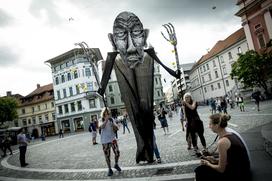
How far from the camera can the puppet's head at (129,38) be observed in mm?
7547

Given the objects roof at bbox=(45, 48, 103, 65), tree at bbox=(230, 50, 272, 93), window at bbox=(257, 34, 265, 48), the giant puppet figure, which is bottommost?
the giant puppet figure

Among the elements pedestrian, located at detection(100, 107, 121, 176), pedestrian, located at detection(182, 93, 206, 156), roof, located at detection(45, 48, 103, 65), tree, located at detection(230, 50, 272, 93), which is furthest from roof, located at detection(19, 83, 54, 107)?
pedestrian, located at detection(182, 93, 206, 156)

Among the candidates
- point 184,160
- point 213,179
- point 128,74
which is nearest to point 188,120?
point 184,160

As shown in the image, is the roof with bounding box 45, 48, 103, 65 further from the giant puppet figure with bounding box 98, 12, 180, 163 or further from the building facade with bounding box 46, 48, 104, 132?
the giant puppet figure with bounding box 98, 12, 180, 163

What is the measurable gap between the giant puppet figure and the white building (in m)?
44.8

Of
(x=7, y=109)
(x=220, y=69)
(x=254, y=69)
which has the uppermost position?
(x=220, y=69)

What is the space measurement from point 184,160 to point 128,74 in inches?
112

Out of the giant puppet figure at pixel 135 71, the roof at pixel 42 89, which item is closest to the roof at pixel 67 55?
the roof at pixel 42 89

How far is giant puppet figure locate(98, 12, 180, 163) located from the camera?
7.59 metres

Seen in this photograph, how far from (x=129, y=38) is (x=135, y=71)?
0.93m

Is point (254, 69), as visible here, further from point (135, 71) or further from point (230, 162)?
point (230, 162)

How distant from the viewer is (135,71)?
7.77 metres

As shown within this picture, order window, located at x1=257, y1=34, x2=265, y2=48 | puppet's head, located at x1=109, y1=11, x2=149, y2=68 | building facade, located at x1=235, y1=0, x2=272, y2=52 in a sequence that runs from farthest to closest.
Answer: window, located at x1=257, y1=34, x2=265, y2=48, building facade, located at x1=235, y1=0, x2=272, y2=52, puppet's head, located at x1=109, y1=11, x2=149, y2=68

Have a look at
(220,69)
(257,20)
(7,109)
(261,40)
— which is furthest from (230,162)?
(220,69)
